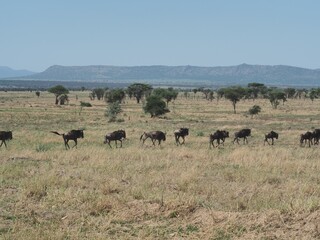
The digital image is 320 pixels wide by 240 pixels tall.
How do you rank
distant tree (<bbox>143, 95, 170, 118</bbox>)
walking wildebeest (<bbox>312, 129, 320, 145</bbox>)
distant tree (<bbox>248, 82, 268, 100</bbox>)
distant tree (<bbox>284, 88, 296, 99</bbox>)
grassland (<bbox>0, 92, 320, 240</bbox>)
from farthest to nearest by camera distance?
1. distant tree (<bbox>284, 88, 296, 99</bbox>)
2. distant tree (<bbox>248, 82, 268, 100</bbox>)
3. distant tree (<bbox>143, 95, 170, 118</bbox>)
4. walking wildebeest (<bbox>312, 129, 320, 145</bbox>)
5. grassland (<bbox>0, 92, 320, 240</bbox>)

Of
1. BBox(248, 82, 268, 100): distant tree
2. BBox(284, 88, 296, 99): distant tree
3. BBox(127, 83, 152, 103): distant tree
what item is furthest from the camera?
BBox(284, 88, 296, 99): distant tree

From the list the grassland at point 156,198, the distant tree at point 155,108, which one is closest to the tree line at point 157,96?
the distant tree at point 155,108

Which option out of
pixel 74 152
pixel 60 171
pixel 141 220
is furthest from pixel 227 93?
pixel 141 220

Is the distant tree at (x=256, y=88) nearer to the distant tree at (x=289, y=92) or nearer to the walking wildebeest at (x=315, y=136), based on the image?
the distant tree at (x=289, y=92)

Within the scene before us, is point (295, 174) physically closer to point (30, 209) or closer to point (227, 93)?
point (30, 209)

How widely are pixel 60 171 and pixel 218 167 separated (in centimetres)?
674

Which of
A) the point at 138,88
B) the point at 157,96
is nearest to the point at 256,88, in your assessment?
the point at 138,88

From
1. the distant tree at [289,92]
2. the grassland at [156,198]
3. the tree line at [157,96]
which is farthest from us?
the distant tree at [289,92]

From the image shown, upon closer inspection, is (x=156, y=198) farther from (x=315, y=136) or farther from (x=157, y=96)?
(x=157, y=96)

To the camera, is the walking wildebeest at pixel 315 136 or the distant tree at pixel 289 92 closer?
the walking wildebeest at pixel 315 136

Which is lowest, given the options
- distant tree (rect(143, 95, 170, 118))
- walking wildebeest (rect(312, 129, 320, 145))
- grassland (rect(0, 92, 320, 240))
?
distant tree (rect(143, 95, 170, 118))

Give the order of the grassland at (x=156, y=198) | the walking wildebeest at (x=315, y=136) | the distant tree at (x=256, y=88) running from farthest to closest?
1. the distant tree at (x=256, y=88)
2. the walking wildebeest at (x=315, y=136)
3. the grassland at (x=156, y=198)

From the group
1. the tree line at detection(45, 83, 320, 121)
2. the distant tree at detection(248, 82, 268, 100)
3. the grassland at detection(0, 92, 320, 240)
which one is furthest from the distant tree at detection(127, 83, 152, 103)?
the grassland at detection(0, 92, 320, 240)

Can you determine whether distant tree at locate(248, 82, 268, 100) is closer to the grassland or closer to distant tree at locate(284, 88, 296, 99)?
distant tree at locate(284, 88, 296, 99)
